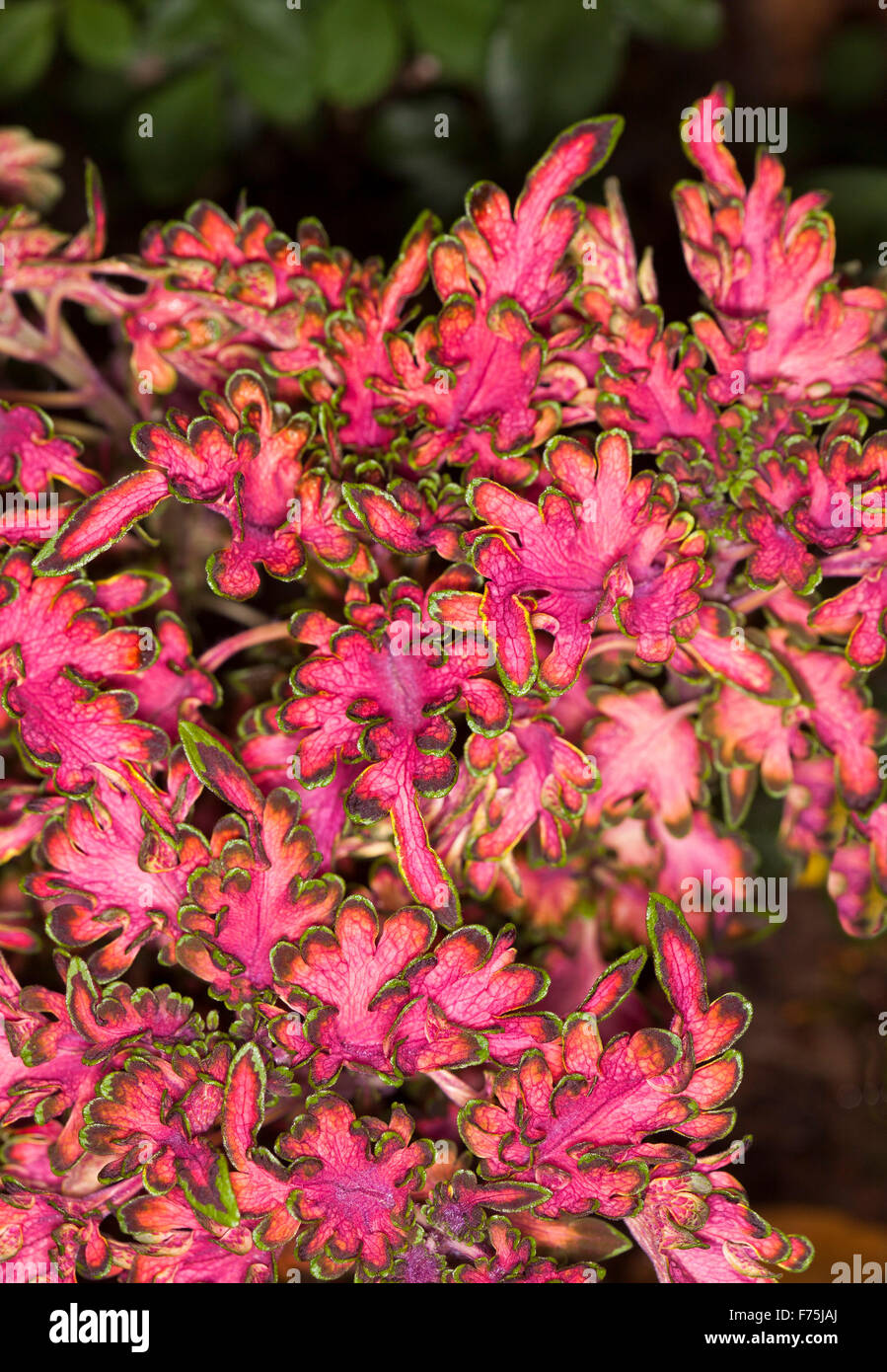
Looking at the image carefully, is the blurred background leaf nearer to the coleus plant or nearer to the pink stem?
the coleus plant

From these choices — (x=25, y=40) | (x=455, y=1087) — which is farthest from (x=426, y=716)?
(x=25, y=40)

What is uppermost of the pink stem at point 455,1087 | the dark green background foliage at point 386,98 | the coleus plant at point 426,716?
the dark green background foliage at point 386,98

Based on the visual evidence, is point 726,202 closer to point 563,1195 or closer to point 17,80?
point 563,1195

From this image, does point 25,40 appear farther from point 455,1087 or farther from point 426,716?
point 455,1087

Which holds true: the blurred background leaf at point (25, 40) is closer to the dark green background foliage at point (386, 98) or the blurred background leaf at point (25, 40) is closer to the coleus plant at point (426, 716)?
the dark green background foliage at point (386, 98)

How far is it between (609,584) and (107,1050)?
452mm

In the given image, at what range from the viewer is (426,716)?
762 mm

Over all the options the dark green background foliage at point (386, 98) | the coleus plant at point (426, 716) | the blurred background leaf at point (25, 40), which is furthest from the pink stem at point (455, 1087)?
the blurred background leaf at point (25, 40)

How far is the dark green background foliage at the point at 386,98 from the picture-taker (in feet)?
4.02

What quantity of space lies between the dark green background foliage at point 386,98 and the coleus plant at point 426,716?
0.42 meters

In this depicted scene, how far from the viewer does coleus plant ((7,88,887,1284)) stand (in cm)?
75

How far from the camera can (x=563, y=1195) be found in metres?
0.76

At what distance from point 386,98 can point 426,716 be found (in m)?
1.07

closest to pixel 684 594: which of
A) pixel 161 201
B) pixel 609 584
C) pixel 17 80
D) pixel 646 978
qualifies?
pixel 609 584
